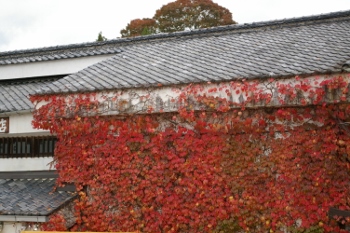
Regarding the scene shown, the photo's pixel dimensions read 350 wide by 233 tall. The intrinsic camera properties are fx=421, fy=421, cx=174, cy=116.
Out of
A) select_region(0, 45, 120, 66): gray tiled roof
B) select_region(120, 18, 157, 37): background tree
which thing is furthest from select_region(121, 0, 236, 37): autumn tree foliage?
select_region(0, 45, 120, 66): gray tiled roof

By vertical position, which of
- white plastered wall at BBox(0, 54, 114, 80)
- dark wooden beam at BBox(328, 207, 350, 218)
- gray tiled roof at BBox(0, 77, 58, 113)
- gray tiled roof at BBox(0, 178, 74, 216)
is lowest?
gray tiled roof at BBox(0, 178, 74, 216)

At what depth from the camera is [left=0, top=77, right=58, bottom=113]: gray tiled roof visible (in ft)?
32.6

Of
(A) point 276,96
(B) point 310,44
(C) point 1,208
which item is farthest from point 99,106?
(B) point 310,44

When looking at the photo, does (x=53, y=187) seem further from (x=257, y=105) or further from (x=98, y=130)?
(x=257, y=105)

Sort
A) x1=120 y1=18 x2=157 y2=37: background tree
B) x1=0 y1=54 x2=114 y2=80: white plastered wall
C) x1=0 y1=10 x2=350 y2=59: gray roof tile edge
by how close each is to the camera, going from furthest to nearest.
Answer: x1=120 y1=18 x2=157 y2=37: background tree
x1=0 y1=54 x2=114 y2=80: white plastered wall
x1=0 y1=10 x2=350 y2=59: gray roof tile edge

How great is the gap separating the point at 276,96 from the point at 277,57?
1476 millimetres

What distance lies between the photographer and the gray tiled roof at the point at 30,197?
8.12m

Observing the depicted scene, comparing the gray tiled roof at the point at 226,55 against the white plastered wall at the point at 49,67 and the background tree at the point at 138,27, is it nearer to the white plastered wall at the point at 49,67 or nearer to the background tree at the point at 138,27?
the white plastered wall at the point at 49,67

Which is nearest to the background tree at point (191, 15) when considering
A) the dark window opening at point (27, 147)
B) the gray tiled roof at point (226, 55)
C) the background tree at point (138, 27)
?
the background tree at point (138, 27)

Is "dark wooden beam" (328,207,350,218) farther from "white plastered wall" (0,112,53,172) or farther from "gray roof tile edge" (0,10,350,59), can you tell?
"white plastered wall" (0,112,53,172)

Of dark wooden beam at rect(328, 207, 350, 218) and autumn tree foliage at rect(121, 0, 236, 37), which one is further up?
autumn tree foliage at rect(121, 0, 236, 37)

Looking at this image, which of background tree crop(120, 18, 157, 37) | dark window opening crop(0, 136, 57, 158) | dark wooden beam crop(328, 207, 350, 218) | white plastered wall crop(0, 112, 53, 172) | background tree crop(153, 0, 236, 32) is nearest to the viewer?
dark wooden beam crop(328, 207, 350, 218)

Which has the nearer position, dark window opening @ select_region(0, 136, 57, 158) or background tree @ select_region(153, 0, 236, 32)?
dark window opening @ select_region(0, 136, 57, 158)

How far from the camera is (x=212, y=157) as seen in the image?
25.5ft
